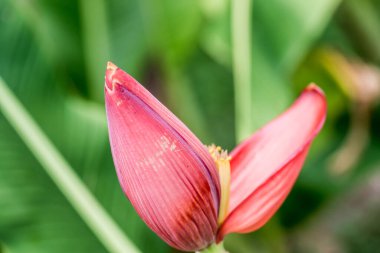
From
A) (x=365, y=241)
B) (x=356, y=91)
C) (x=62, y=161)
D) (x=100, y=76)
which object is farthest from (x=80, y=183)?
(x=365, y=241)

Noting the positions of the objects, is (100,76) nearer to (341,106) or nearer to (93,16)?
(93,16)

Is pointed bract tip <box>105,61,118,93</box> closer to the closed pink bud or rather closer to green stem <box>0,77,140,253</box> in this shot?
the closed pink bud

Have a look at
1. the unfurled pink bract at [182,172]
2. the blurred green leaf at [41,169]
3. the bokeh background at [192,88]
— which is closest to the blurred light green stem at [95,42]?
the bokeh background at [192,88]

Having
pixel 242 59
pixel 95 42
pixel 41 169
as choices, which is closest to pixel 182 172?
pixel 41 169

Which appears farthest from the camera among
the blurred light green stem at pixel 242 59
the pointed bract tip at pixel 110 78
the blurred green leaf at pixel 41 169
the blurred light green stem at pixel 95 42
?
the blurred light green stem at pixel 95 42

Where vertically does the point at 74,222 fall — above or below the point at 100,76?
below

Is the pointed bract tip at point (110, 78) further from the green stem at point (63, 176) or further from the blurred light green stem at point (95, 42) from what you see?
the blurred light green stem at point (95, 42)
